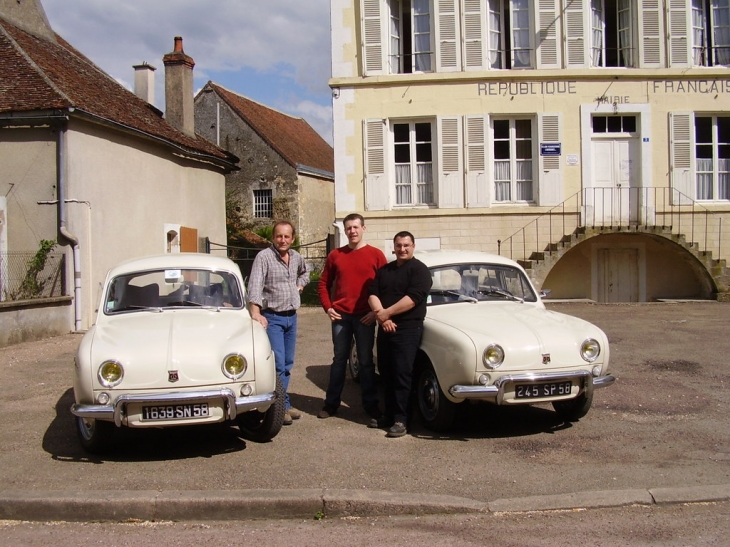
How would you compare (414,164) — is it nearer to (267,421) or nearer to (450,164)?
(450,164)

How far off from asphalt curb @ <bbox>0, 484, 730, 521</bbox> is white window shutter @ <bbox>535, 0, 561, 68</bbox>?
15.7 meters

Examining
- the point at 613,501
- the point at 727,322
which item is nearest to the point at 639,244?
the point at 727,322

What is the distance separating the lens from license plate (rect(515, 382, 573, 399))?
6461 millimetres

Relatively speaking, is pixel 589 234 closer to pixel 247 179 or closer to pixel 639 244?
pixel 639 244

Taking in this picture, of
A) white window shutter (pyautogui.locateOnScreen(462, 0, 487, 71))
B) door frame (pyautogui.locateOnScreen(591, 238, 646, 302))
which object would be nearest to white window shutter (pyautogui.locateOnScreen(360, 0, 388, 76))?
white window shutter (pyautogui.locateOnScreen(462, 0, 487, 71))

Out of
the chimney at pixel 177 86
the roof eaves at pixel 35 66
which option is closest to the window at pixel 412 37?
the chimney at pixel 177 86

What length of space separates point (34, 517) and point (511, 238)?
50.8 ft

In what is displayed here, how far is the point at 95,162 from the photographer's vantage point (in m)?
16.0

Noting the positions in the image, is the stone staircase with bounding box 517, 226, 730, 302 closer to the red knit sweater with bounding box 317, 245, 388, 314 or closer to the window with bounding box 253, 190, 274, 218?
the red knit sweater with bounding box 317, 245, 388, 314

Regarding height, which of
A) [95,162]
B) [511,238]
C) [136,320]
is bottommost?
[136,320]

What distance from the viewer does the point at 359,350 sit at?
7.33 meters

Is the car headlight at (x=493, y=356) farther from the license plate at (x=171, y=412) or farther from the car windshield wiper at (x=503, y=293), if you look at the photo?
the license plate at (x=171, y=412)

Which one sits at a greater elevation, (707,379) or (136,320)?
(136,320)

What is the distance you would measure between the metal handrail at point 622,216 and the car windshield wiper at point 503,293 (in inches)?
443
